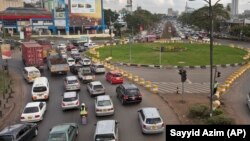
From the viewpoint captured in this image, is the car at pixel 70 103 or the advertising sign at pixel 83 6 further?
the advertising sign at pixel 83 6

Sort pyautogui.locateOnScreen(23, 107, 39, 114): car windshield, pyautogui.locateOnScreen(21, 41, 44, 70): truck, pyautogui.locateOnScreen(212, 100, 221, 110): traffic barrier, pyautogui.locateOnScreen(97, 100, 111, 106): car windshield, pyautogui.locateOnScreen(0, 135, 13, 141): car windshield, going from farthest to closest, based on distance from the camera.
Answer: pyautogui.locateOnScreen(21, 41, 44, 70): truck, pyautogui.locateOnScreen(212, 100, 221, 110): traffic barrier, pyautogui.locateOnScreen(97, 100, 111, 106): car windshield, pyautogui.locateOnScreen(23, 107, 39, 114): car windshield, pyautogui.locateOnScreen(0, 135, 13, 141): car windshield

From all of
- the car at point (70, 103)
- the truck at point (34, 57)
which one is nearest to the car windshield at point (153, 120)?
the car at point (70, 103)

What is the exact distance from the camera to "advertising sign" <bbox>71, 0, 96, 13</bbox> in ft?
379

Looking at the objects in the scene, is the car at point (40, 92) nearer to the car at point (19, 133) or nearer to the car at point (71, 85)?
the car at point (71, 85)

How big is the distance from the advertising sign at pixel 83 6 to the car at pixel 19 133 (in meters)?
→ 95.3

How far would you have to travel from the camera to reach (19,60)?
63.1 m

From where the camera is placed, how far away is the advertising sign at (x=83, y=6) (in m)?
115

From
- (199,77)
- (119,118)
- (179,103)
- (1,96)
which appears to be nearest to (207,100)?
(179,103)

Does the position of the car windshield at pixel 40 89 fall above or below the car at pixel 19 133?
above

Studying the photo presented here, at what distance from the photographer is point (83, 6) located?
381ft

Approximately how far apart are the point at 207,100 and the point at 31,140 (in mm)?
15777

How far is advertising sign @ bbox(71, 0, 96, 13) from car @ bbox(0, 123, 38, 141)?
95296 millimetres

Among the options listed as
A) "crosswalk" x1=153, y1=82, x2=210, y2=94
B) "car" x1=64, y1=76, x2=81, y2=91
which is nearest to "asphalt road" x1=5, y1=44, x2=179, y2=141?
"car" x1=64, y1=76, x2=81, y2=91

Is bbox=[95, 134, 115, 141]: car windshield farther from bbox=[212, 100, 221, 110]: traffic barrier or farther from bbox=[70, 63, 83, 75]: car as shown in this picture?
bbox=[70, 63, 83, 75]: car
